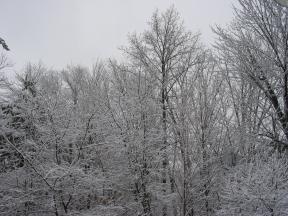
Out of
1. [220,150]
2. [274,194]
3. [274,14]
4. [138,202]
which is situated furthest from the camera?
[220,150]

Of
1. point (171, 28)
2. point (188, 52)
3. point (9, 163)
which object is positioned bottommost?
point (9, 163)

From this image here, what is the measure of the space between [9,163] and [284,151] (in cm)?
814

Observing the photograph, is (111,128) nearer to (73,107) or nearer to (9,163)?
(73,107)

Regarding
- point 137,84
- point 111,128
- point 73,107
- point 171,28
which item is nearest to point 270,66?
point 137,84

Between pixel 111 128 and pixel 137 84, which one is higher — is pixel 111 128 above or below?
below

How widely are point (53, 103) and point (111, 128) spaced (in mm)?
1845

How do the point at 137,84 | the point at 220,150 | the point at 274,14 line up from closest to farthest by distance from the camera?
the point at 274,14, the point at 137,84, the point at 220,150

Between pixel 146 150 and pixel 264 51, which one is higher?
pixel 264 51

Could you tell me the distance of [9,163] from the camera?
892 centimetres

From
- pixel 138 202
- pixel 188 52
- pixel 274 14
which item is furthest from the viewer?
pixel 188 52

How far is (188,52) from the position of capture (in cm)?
1434

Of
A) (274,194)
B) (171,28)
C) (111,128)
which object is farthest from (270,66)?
(171,28)

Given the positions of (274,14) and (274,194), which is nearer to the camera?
(274,194)

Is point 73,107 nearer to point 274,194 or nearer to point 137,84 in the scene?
point 137,84
